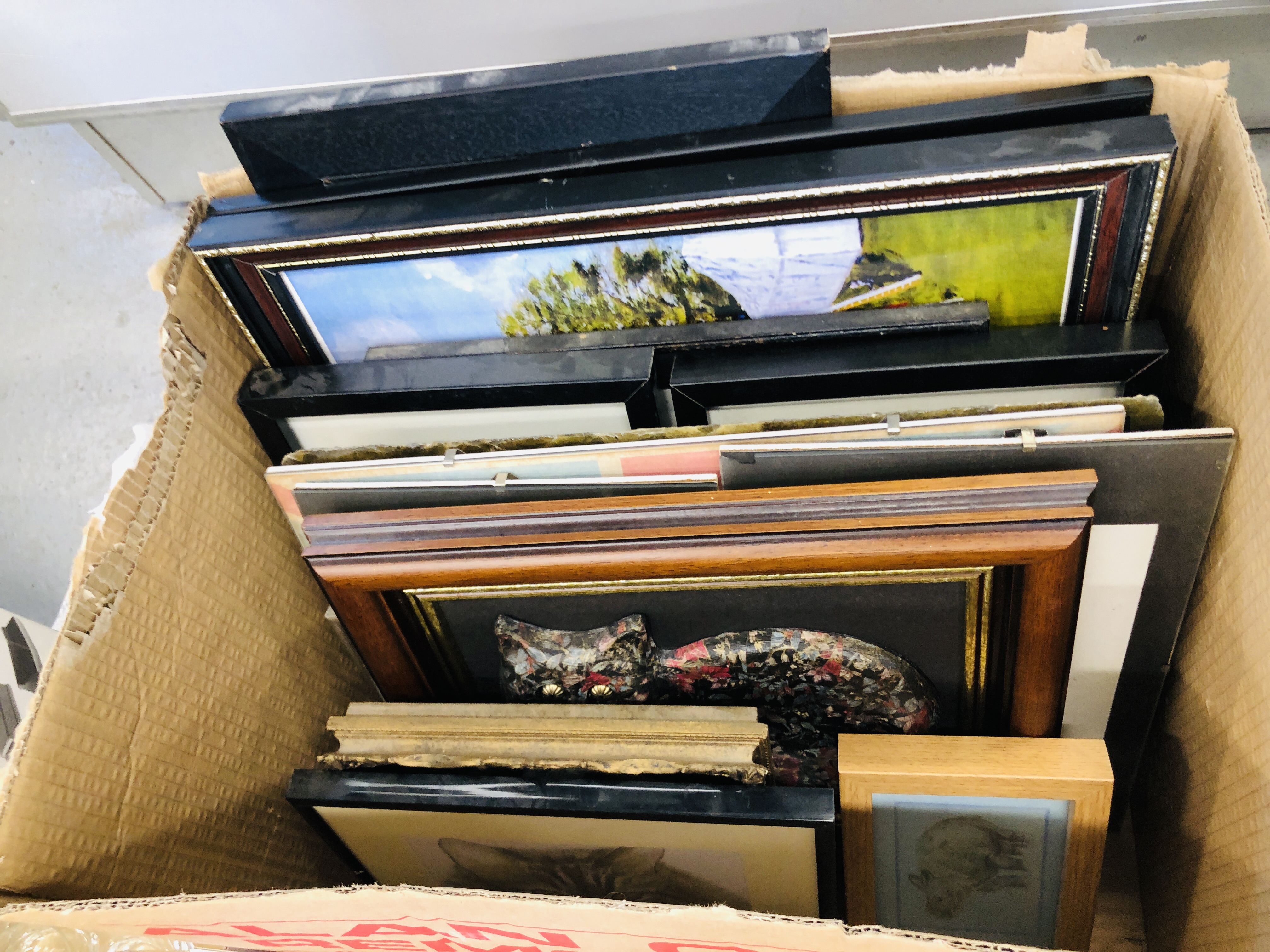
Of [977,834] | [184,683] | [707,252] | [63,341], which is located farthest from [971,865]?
[63,341]

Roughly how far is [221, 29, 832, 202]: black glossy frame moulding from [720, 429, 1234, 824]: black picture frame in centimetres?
24

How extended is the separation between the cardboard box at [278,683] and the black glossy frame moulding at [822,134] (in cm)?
3

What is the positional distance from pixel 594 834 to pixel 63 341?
3.93 feet

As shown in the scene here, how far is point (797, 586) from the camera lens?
2.24 feet

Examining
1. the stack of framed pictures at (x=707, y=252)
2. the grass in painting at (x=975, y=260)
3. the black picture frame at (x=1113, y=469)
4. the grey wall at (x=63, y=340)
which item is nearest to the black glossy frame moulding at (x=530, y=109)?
the stack of framed pictures at (x=707, y=252)

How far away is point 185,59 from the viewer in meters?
1.13

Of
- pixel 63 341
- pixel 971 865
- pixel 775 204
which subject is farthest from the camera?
pixel 63 341

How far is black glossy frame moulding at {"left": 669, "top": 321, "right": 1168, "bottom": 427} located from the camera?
663 millimetres

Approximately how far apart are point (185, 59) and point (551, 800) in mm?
980

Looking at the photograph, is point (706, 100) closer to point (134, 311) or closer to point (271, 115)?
point (271, 115)

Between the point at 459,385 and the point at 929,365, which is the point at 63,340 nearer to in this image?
the point at 459,385

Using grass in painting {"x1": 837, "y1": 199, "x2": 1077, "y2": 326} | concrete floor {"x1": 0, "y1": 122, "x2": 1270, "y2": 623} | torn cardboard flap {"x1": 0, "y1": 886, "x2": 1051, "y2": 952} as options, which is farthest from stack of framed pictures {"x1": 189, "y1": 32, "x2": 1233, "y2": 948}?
concrete floor {"x1": 0, "y1": 122, "x2": 1270, "y2": 623}

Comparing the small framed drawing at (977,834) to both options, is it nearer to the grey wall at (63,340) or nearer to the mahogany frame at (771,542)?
the mahogany frame at (771,542)

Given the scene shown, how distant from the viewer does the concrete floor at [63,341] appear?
129 centimetres
